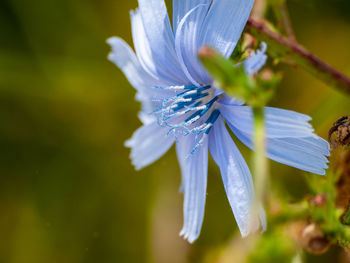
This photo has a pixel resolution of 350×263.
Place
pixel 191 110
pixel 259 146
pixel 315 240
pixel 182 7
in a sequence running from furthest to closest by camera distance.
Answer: pixel 315 240 → pixel 191 110 → pixel 182 7 → pixel 259 146

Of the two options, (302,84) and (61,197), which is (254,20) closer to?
(302,84)

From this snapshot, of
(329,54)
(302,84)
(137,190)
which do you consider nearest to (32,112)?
(137,190)

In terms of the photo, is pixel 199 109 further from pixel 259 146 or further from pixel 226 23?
pixel 259 146

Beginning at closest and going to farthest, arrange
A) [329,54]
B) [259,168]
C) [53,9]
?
[259,168]
[329,54]
[53,9]

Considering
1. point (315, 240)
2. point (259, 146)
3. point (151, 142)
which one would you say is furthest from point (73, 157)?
point (259, 146)

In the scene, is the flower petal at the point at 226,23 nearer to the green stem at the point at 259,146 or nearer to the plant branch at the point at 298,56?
the plant branch at the point at 298,56

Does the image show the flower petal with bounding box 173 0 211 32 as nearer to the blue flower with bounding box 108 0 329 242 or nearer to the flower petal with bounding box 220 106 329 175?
the blue flower with bounding box 108 0 329 242
